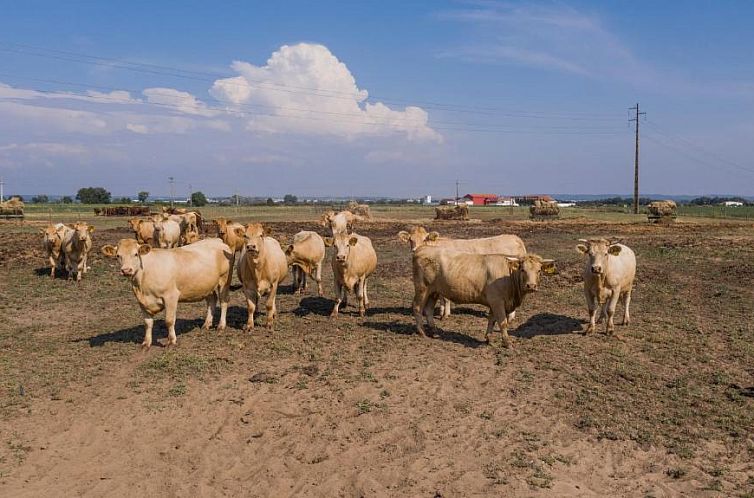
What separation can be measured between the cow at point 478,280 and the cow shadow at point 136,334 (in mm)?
4852

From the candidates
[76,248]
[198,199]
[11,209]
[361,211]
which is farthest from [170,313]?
[198,199]

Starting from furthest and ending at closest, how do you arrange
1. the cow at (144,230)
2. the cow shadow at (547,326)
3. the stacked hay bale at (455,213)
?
the stacked hay bale at (455,213) < the cow at (144,230) < the cow shadow at (547,326)

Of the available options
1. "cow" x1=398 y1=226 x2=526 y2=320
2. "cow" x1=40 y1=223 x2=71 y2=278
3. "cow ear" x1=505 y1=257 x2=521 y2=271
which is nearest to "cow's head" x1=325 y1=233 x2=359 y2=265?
"cow" x1=398 y1=226 x2=526 y2=320

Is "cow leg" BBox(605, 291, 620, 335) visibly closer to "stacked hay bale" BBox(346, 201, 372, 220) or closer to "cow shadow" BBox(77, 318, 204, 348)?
"cow shadow" BBox(77, 318, 204, 348)

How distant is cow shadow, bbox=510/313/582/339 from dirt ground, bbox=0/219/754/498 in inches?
3.4

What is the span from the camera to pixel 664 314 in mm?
12805

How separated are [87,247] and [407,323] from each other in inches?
467

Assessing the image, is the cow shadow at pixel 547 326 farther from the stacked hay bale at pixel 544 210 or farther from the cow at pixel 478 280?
the stacked hay bale at pixel 544 210

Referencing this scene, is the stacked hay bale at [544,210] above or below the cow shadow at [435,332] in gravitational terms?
above

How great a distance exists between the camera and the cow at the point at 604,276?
1074 cm

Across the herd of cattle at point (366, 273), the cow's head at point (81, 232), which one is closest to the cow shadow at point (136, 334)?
the herd of cattle at point (366, 273)

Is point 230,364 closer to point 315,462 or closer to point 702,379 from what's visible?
point 315,462

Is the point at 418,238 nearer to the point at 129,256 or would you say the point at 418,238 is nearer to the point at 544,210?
the point at 129,256

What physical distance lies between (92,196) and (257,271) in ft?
361
